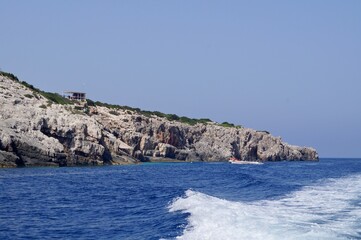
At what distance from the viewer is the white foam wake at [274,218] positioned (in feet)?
63.7

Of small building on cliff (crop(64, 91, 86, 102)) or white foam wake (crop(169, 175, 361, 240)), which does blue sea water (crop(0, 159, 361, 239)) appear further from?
small building on cliff (crop(64, 91, 86, 102))

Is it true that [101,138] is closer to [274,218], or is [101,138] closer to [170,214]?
[170,214]

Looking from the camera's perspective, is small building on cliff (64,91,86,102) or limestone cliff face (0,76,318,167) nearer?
limestone cliff face (0,76,318,167)

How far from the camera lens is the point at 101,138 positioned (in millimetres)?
83938

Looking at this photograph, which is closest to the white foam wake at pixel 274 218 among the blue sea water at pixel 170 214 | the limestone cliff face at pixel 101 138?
the blue sea water at pixel 170 214

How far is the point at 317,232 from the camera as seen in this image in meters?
19.5

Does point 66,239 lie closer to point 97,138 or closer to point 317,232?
point 317,232

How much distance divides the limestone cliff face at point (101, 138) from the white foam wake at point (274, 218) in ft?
137

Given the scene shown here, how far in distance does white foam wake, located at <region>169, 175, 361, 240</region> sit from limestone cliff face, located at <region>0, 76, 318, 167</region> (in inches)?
1639

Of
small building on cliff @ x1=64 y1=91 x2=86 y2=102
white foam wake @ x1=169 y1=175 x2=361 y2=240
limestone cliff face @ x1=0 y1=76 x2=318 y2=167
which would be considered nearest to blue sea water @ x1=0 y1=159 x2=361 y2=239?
white foam wake @ x1=169 y1=175 x2=361 y2=240

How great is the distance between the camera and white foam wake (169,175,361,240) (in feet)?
63.7

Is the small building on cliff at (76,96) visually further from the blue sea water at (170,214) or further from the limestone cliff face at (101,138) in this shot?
the blue sea water at (170,214)

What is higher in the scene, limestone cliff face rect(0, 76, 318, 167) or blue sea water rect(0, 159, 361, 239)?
limestone cliff face rect(0, 76, 318, 167)

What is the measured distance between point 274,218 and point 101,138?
63059 mm
